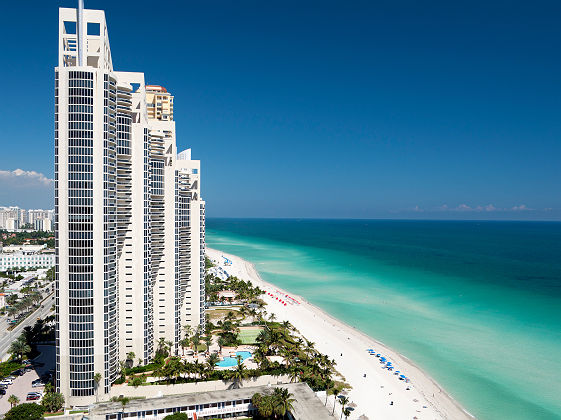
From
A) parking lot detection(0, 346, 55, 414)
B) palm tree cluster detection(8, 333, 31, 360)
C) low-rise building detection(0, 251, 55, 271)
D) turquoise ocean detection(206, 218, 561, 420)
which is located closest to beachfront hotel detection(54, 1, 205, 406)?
parking lot detection(0, 346, 55, 414)

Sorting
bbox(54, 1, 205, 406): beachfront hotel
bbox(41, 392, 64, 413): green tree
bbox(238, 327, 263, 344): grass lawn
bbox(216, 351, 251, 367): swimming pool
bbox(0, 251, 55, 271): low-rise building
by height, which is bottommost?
bbox(216, 351, 251, 367): swimming pool

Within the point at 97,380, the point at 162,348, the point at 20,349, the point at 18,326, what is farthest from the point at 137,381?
the point at 18,326

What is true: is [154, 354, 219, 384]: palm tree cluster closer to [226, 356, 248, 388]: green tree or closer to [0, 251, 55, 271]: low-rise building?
[226, 356, 248, 388]: green tree

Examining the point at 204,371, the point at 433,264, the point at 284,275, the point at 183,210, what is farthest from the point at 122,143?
the point at 433,264

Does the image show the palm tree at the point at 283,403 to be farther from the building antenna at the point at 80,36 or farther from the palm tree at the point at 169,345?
the building antenna at the point at 80,36

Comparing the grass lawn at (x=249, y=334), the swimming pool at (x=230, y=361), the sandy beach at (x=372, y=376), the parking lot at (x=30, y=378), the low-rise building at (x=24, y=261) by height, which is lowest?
the sandy beach at (x=372, y=376)

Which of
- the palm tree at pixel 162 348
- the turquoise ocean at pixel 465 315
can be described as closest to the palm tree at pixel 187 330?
the palm tree at pixel 162 348
